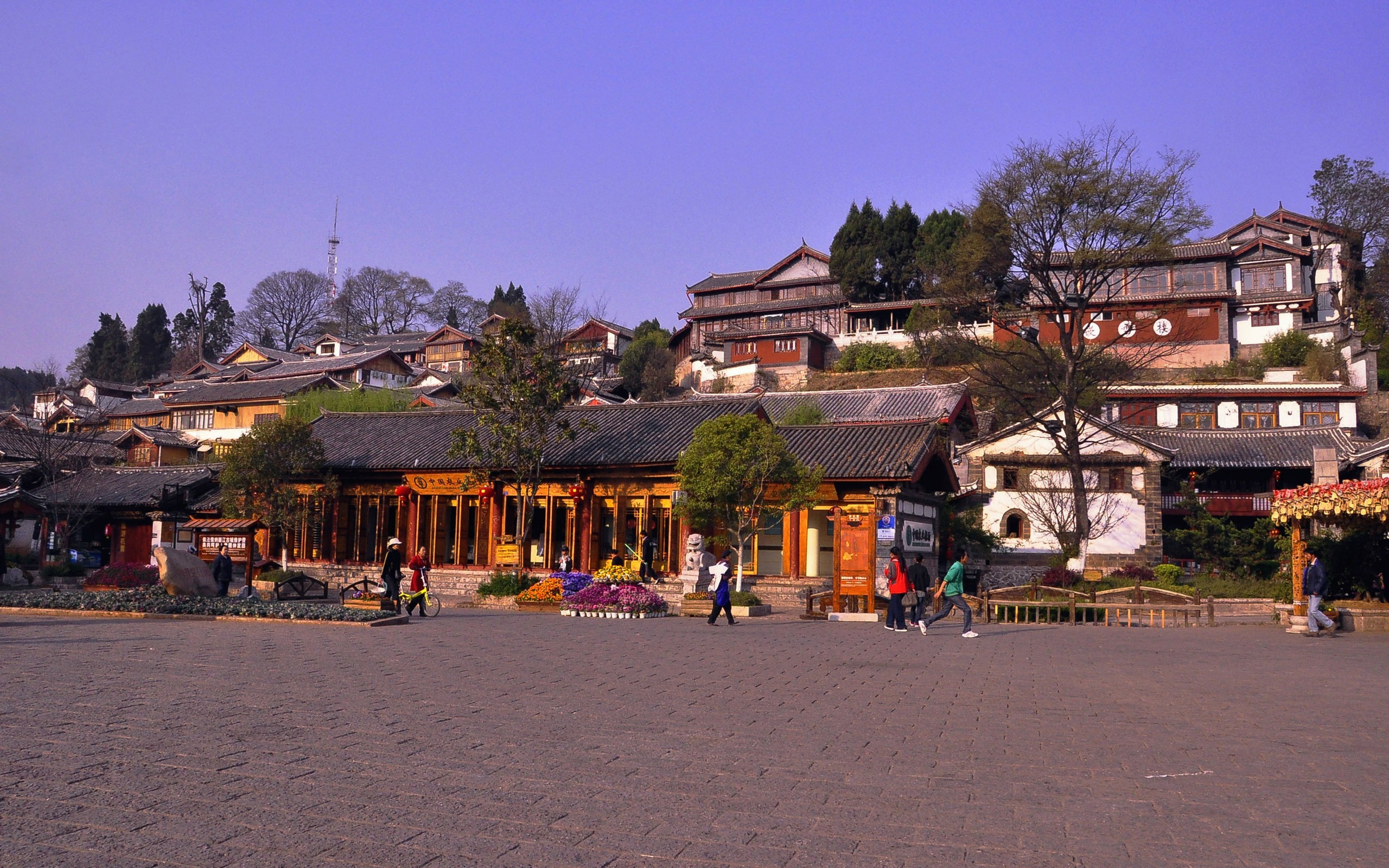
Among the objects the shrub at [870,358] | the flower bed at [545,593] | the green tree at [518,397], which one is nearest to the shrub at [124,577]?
the flower bed at [545,593]

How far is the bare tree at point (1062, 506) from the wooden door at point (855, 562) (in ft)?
43.1

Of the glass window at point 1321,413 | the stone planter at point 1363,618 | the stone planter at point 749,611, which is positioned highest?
the glass window at point 1321,413

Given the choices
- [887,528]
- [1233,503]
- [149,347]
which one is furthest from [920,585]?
[149,347]

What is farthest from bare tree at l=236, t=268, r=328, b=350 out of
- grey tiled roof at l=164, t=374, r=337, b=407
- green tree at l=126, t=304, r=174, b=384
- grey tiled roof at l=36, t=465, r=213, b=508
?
grey tiled roof at l=36, t=465, r=213, b=508

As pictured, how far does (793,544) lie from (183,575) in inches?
572

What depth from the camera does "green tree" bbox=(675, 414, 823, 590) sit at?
22172 millimetres

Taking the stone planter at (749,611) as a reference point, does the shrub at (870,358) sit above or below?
above

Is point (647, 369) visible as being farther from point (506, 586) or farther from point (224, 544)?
point (224, 544)

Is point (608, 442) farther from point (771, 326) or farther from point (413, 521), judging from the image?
point (771, 326)

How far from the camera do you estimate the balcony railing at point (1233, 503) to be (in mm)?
38562

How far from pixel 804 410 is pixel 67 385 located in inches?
2099

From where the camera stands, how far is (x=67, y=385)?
6838cm

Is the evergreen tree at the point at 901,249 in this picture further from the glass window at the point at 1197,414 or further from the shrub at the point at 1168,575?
the shrub at the point at 1168,575

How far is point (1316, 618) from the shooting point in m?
17.5
